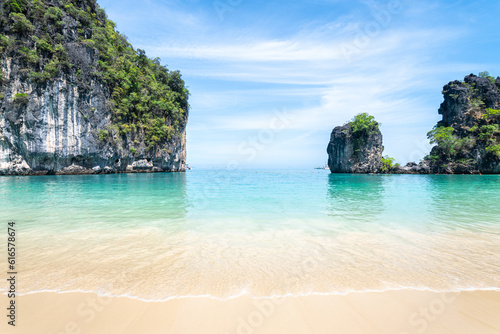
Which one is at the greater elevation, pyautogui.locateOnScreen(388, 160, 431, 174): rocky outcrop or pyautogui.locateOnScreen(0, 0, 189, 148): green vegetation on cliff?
pyautogui.locateOnScreen(0, 0, 189, 148): green vegetation on cliff

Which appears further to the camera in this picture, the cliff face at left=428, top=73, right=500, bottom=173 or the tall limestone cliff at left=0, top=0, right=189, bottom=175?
the cliff face at left=428, top=73, right=500, bottom=173

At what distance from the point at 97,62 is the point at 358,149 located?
54251 mm

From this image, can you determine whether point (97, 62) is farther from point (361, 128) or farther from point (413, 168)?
point (413, 168)

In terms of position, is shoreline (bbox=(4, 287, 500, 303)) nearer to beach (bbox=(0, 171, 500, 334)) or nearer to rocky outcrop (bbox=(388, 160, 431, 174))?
beach (bbox=(0, 171, 500, 334))

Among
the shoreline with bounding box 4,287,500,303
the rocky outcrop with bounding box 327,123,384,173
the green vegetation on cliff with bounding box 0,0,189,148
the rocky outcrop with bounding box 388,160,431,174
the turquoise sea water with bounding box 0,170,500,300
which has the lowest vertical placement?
the turquoise sea water with bounding box 0,170,500,300

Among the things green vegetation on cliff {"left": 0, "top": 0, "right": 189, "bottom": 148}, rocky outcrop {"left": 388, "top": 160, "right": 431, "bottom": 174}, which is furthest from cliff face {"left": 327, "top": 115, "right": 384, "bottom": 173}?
green vegetation on cliff {"left": 0, "top": 0, "right": 189, "bottom": 148}

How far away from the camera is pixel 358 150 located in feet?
177

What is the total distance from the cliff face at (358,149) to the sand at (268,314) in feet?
186

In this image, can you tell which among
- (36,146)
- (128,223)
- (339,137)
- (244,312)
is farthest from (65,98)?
(339,137)

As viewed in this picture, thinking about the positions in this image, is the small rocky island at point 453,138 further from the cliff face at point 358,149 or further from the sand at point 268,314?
the sand at point 268,314

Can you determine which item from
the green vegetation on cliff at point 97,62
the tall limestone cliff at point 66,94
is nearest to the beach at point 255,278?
the tall limestone cliff at point 66,94

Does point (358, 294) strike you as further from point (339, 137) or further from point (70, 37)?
point (339, 137)

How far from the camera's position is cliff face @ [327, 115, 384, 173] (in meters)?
53.5

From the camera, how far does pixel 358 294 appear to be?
2676 millimetres
